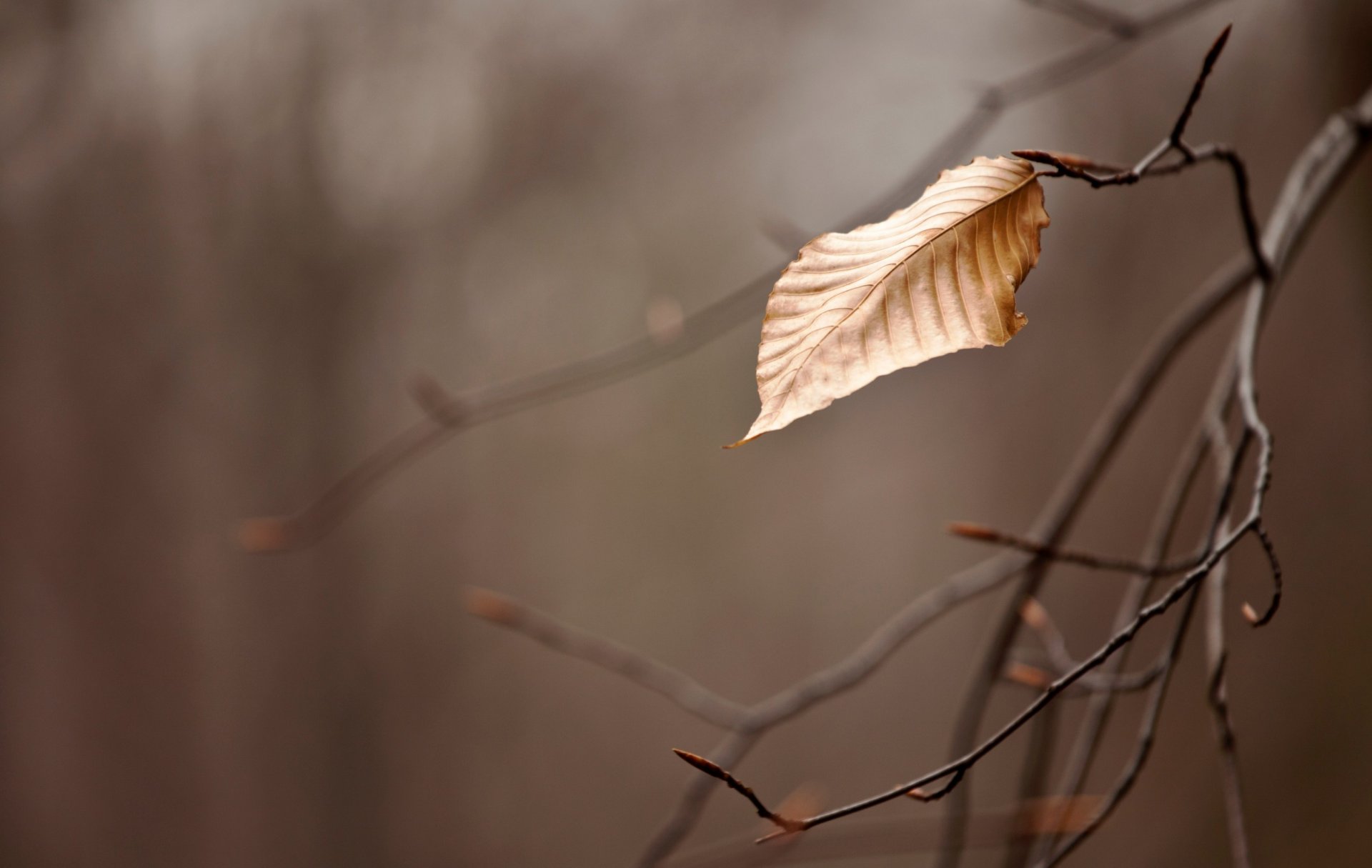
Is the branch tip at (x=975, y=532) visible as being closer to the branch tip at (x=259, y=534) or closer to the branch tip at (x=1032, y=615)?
the branch tip at (x=1032, y=615)

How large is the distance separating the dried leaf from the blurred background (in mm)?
984

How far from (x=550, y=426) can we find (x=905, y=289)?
1.16 m

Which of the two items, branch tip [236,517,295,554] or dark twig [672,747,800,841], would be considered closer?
dark twig [672,747,800,841]

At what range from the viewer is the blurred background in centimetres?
101

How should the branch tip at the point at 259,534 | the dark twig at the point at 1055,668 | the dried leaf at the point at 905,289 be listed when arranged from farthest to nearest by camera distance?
1. the branch tip at the point at 259,534
2. the dark twig at the point at 1055,668
3. the dried leaf at the point at 905,289

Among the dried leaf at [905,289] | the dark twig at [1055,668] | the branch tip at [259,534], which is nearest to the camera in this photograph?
the dried leaf at [905,289]

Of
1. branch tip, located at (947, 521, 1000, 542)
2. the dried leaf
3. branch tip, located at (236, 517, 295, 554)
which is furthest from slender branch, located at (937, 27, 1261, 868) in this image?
branch tip, located at (236, 517, 295, 554)

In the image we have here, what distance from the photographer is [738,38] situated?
3.84 ft

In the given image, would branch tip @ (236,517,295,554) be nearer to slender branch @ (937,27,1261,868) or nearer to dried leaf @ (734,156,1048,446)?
slender branch @ (937,27,1261,868)

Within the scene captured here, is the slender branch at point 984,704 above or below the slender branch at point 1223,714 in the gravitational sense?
below

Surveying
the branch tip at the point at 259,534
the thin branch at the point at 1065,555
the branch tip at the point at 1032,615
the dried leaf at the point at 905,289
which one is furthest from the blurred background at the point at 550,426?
the dried leaf at the point at 905,289

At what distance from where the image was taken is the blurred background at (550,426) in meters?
1.01

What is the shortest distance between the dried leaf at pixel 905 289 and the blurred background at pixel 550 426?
3.23 feet

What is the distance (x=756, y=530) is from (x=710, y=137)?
593 mm
